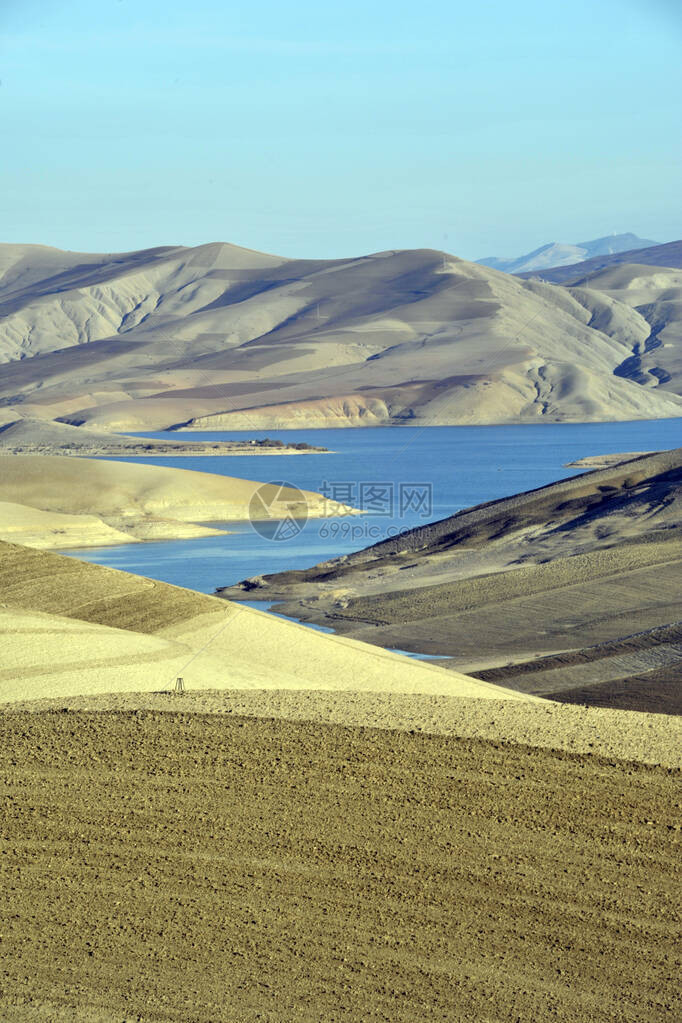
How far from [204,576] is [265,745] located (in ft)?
120

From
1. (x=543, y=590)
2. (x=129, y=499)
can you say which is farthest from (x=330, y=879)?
(x=129, y=499)

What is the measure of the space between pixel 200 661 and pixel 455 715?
5.63m

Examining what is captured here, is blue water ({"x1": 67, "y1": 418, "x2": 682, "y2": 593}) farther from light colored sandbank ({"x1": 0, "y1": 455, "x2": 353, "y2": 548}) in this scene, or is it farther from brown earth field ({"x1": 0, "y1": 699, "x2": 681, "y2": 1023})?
brown earth field ({"x1": 0, "y1": 699, "x2": 681, "y2": 1023})

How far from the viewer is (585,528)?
42.9 meters

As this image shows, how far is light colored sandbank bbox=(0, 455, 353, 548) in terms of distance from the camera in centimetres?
6381

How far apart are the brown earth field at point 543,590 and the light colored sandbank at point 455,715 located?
26.5 ft

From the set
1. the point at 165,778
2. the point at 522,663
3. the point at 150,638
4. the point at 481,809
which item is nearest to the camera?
the point at 481,809

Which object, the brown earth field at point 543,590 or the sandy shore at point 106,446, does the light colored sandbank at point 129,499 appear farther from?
the sandy shore at point 106,446

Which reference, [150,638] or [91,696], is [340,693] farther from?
A: [150,638]

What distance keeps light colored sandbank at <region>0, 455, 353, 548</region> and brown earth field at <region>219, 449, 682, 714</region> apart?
19.4 m

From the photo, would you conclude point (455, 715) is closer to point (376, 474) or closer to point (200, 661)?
point (200, 661)

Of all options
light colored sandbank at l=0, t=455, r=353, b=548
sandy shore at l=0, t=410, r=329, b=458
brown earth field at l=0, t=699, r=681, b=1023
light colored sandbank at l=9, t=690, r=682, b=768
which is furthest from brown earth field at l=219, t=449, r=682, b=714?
sandy shore at l=0, t=410, r=329, b=458

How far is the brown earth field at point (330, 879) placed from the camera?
703cm

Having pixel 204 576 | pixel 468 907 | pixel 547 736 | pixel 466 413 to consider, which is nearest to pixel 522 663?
pixel 547 736
